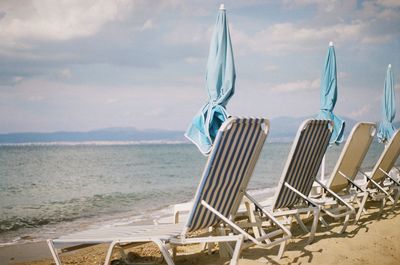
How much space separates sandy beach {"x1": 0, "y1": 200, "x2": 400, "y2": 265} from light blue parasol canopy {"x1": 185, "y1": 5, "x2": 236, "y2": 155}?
1.18 m

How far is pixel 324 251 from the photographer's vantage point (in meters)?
4.20

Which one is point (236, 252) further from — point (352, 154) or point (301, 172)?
point (352, 154)

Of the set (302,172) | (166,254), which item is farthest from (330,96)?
(166,254)

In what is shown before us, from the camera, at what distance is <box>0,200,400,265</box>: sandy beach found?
13.3ft

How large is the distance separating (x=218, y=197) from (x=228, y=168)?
0.20 meters

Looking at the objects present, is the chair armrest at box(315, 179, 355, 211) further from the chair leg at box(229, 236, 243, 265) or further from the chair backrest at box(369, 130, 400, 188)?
the chair leg at box(229, 236, 243, 265)

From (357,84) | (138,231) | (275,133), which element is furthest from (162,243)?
(275,133)

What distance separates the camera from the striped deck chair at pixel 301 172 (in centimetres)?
427

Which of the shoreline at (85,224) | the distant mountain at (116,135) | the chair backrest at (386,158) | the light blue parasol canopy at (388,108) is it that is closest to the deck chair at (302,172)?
the chair backrest at (386,158)

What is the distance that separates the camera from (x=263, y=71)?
215 feet

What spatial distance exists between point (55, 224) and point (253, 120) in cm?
725

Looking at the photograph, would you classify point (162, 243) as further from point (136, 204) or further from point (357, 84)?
point (357, 84)

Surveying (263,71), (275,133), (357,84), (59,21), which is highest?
(59,21)

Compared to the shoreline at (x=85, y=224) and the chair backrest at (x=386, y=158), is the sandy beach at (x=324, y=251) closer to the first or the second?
the chair backrest at (x=386, y=158)
